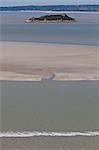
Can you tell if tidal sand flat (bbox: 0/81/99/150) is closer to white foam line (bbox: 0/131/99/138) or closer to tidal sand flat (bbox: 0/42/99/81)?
white foam line (bbox: 0/131/99/138)

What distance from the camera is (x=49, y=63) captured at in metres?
12.4

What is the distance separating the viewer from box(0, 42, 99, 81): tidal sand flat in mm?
10105

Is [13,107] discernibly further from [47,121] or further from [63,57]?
[63,57]

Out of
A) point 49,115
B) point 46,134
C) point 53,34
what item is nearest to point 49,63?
point 49,115

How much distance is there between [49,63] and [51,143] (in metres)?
8.13

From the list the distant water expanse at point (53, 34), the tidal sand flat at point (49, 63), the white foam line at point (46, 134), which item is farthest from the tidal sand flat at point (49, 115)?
the distant water expanse at point (53, 34)

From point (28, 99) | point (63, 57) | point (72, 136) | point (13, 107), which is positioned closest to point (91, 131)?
point (72, 136)

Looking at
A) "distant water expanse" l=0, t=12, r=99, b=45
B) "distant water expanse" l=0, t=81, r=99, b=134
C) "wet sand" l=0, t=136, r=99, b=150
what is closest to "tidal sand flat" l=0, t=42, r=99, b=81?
"distant water expanse" l=0, t=81, r=99, b=134

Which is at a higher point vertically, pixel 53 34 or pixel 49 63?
pixel 49 63

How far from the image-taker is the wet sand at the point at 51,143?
4.15 m

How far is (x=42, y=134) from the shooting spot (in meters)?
4.72

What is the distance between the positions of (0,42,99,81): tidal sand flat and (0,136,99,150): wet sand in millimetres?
5088

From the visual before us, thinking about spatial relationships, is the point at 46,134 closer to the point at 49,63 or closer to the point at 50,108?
the point at 50,108

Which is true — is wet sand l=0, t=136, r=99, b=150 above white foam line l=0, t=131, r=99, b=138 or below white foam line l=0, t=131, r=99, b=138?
above
